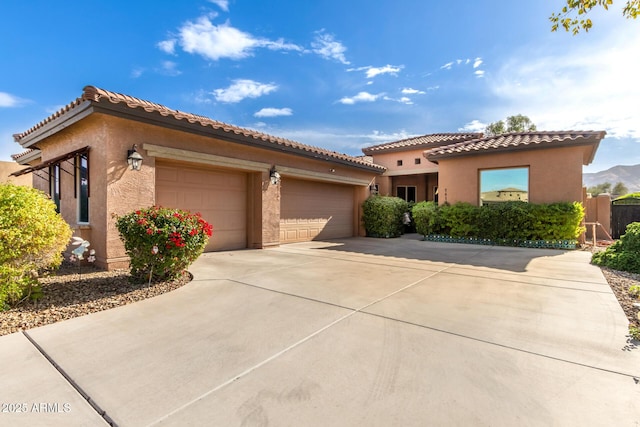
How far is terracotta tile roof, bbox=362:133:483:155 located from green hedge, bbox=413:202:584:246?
22.0 ft

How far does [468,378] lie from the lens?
239 cm

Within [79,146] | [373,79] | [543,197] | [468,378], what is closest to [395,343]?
[468,378]

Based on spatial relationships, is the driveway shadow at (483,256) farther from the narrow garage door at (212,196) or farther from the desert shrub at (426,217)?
the narrow garage door at (212,196)

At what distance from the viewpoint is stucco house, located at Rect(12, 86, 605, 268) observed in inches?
253

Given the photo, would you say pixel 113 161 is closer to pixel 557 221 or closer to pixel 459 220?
pixel 459 220

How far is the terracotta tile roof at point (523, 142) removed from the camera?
988cm

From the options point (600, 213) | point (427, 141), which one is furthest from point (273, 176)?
point (600, 213)

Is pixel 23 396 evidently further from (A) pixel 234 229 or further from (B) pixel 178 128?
(A) pixel 234 229

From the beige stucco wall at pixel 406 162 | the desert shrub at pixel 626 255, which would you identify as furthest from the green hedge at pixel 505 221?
the beige stucco wall at pixel 406 162

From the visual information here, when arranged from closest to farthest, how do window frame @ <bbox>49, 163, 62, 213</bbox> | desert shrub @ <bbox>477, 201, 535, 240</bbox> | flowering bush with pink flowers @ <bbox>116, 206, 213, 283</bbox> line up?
flowering bush with pink flowers @ <bbox>116, 206, 213, 283</bbox> → window frame @ <bbox>49, 163, 62, 213</bbox> → desert shrub @ <bbox>477, 201, 535, 240</bbox>

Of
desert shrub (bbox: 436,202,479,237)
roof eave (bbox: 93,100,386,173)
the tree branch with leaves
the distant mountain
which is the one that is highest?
the distant mountain

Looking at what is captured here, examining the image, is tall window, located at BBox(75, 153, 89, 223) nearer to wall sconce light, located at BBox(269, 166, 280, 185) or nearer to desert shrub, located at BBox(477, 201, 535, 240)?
wall sconce light, located at BBox(269, 166, 280, 185)

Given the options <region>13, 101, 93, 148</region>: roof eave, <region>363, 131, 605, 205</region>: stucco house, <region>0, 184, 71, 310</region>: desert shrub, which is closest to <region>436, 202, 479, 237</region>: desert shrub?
<region>363, 131, 605, 205</region>: stucco house

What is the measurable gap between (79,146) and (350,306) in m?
7.61
